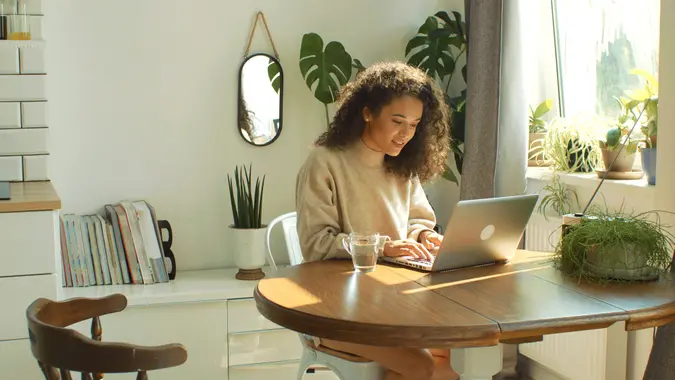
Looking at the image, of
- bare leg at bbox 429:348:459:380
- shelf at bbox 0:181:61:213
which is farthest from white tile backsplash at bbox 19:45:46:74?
bare leg at bbox 429:348:459:380

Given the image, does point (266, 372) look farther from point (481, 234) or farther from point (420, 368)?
point (481, 234)

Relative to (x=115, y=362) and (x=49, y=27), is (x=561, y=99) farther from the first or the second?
(x=115, y=362)

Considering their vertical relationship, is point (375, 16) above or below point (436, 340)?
above

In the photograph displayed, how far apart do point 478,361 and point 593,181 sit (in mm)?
1558

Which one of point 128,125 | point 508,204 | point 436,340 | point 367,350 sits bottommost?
point 367,350

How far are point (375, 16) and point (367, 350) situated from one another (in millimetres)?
2261

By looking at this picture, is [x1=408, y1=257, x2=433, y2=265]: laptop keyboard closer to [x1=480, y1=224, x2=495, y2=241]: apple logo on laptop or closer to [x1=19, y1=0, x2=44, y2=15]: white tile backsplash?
[x1=480, y1=224, x2=495, y2=241]: apple logo on laptop

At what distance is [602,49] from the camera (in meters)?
3.72

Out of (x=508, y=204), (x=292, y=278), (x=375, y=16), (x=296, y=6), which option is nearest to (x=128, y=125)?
(x=296, y=6)

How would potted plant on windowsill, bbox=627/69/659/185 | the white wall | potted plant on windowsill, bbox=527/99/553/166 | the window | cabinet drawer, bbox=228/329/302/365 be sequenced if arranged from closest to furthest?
potted plant on windowsill, bbox=627/69/659/185 < the window < cabinet drawer, bbox=228/329/302/365 < the white wall < potted plant on windowsill, bbox=527/99/553/166

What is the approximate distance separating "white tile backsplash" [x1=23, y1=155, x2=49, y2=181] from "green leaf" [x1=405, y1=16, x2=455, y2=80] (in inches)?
68.7

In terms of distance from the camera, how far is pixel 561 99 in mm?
4000

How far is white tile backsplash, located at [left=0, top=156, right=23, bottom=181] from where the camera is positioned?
3.52 meters

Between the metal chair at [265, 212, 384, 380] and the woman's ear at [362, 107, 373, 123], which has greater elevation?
the woman's ear at [362, 107, 373, 123]
